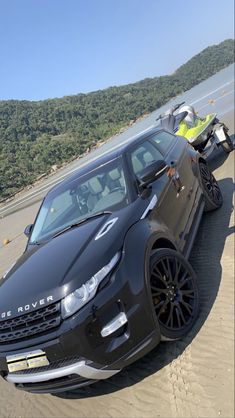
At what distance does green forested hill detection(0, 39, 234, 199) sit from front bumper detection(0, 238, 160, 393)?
36.9 m

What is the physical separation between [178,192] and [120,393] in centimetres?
261

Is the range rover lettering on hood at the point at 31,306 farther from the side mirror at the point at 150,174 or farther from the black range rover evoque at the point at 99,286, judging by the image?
the side mirror at the point at 150,174

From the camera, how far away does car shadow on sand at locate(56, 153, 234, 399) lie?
3.95m

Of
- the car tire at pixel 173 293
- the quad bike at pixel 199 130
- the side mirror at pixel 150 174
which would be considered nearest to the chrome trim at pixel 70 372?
the car tire at pixel 173 293

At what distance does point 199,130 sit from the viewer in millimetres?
10430

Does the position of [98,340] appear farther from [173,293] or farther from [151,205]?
[151,205]

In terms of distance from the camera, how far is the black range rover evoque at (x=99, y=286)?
3400 millimetres

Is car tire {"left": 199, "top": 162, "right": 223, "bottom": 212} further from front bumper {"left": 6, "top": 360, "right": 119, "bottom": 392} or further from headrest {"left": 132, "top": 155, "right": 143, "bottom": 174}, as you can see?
front bumper {"left": 6, "top": 360, "right": 119, "bottom": 392}

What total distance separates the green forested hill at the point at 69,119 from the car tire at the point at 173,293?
36361mm

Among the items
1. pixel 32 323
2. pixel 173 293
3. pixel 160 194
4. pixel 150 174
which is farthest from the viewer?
pixel 160 194

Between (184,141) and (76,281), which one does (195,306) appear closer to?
(76,281)

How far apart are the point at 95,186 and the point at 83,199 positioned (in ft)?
0.71

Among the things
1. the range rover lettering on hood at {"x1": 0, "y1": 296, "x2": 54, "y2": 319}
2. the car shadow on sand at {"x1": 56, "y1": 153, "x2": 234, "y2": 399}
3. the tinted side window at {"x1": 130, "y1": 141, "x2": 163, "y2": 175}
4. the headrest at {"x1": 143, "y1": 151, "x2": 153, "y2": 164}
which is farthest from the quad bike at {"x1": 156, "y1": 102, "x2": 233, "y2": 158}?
the range rover lettering on hood at {"x1": 0, "y1": 296, "x2": 54, "y2": 319}

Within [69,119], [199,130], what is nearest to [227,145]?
[199,130]
